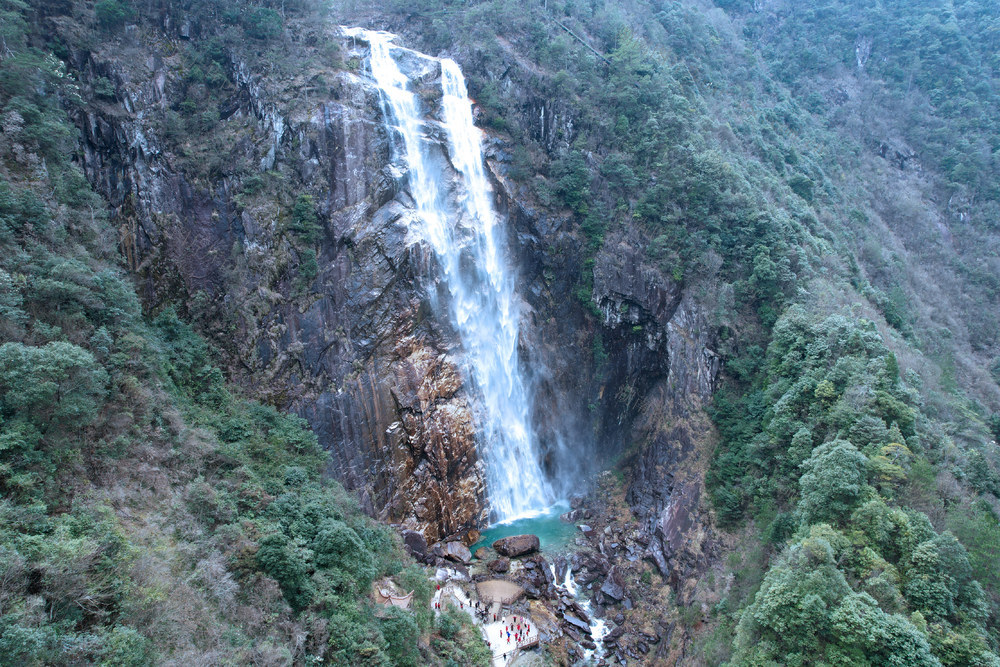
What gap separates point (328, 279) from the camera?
26.6 m

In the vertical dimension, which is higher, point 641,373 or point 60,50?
point 60,50

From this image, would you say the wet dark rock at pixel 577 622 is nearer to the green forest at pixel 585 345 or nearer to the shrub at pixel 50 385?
the green forest at pixel 585 345

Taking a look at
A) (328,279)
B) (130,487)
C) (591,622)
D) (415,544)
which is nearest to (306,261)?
(328,279)

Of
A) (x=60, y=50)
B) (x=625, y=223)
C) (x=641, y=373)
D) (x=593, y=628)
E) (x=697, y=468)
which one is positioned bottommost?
(x=593, y=628)

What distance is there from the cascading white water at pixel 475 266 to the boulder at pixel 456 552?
3.45 meters

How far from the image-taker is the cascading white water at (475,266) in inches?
1170

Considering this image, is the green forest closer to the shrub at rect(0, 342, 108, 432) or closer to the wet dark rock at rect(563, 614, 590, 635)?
the shrub at rect(0, 342, 108, 432)

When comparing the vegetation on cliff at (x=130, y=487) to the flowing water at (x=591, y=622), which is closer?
the vegetation on cliff at (x=130, y=487)

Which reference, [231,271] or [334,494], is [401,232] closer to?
[231,271]

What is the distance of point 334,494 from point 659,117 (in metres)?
28.8

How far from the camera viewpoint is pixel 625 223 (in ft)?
110

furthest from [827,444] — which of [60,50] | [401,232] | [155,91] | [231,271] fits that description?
[60,50]

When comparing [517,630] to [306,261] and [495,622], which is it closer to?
[495,622]

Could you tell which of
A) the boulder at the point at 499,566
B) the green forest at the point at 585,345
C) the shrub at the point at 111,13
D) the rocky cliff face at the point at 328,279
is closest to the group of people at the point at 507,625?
the green forest at the point at 585,345
